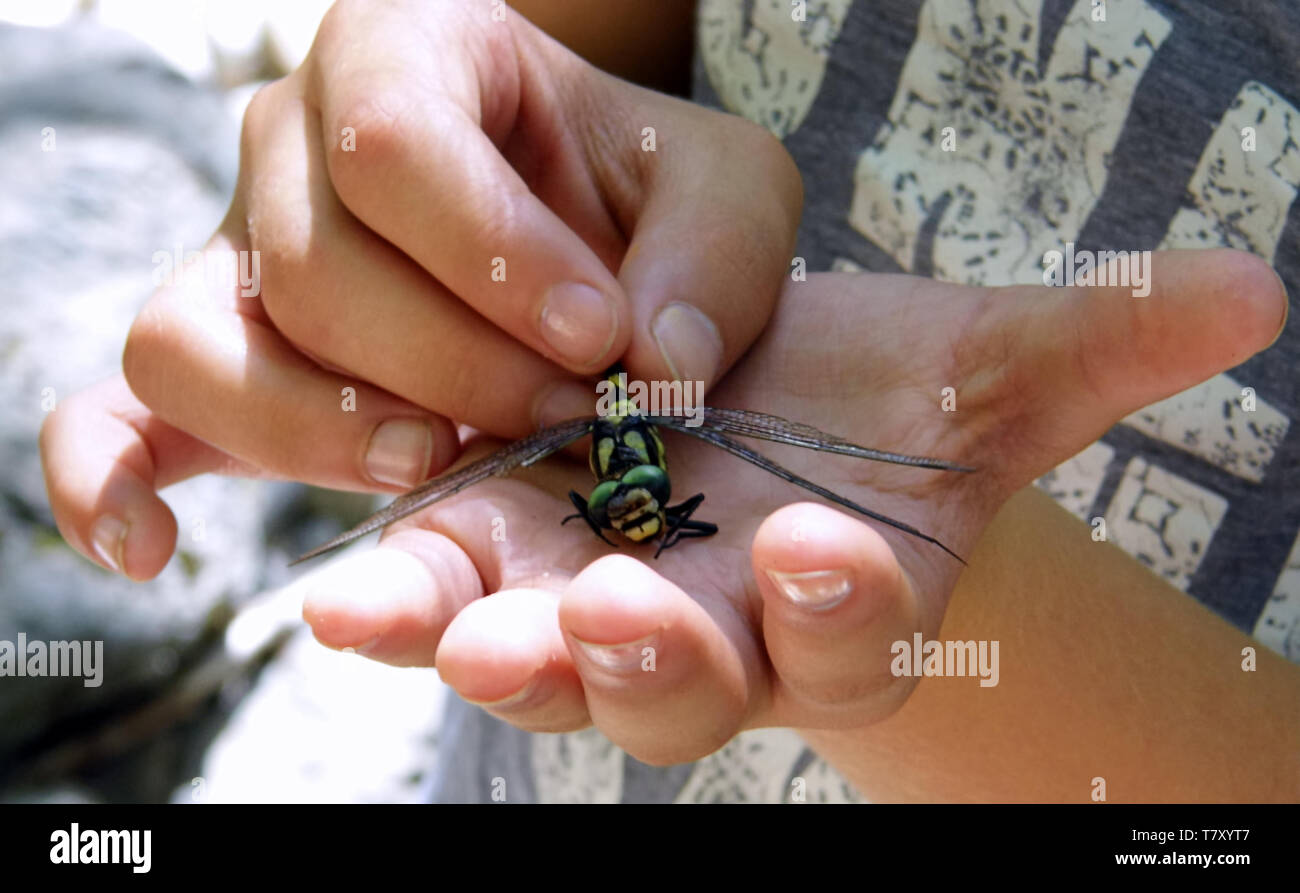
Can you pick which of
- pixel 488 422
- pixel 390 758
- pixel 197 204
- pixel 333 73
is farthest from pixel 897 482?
pixel 197 204

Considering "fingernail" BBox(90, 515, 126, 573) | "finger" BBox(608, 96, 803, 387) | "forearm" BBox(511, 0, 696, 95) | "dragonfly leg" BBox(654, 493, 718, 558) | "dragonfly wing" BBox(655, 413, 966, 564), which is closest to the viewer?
"dragonfly wing" BBox(655, 413, 966, 564)

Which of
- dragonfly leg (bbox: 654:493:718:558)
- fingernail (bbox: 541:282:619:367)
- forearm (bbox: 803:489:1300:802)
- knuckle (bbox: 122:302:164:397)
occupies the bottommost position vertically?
forearm (bbox: 803:489:1300:802)

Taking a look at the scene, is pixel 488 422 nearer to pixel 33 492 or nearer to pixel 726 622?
pixel 726 622

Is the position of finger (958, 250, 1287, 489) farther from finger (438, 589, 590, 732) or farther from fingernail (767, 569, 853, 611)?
finger (438, 589, 590, 732)

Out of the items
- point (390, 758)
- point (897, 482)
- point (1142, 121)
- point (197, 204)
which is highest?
point (197, 204)

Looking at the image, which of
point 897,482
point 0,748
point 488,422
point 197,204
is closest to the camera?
point 897,482

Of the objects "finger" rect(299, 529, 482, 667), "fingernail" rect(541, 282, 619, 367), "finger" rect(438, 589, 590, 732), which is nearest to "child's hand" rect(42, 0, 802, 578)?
"fingernail" rect(541, 282, 619, 367)

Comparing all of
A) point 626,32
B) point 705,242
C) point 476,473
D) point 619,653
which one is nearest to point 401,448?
point 476,473
